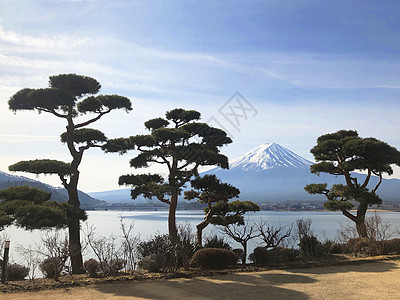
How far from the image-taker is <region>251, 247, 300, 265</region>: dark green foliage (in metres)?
9.48

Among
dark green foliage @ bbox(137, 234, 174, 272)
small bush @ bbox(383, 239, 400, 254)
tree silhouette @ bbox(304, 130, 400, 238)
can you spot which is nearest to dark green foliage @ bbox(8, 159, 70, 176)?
dark green foliage @ bbox(137, 234, 174, 272)

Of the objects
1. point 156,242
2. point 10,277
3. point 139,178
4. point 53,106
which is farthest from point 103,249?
point 53,106

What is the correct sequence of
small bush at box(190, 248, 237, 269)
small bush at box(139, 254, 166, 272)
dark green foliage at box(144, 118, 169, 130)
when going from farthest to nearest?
dark green foliage at box(144, 118, 169, 130), small bush at box(190, 248, 237, 269), small bush at box(139, 254, 166, 272)

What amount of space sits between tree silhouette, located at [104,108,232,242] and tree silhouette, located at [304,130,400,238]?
4.20m

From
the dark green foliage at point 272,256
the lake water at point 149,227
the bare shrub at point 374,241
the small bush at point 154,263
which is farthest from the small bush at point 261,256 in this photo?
the bare shrub at point 374,241

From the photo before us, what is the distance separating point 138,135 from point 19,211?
432cm

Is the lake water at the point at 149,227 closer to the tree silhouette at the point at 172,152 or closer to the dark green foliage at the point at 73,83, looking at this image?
the tree silhouette at the point at 172,152

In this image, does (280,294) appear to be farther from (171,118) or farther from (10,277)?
(171,118)

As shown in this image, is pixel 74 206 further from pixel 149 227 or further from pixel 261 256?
pixel 149 227

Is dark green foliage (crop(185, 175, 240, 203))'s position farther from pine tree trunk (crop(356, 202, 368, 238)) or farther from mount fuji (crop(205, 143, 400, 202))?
mount fuji (crop(205, 143, 400, 202))

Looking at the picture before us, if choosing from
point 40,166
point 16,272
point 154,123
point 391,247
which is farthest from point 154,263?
point 391,247

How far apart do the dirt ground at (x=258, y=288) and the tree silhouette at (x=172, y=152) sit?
274 centimetres

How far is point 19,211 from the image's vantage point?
24.9 ft

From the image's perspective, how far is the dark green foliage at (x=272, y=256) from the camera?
948cm
